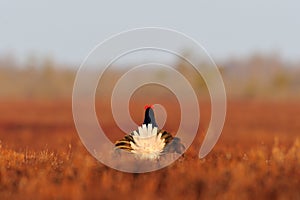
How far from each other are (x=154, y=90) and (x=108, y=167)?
110 m

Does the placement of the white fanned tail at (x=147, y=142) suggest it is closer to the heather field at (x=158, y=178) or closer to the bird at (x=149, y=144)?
the bird at (x=149, y=144)

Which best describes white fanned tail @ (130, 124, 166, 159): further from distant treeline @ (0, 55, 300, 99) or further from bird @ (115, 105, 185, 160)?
distant treeline @ (0, 55, 300, 99)

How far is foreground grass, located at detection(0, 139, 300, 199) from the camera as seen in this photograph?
16.7 ft

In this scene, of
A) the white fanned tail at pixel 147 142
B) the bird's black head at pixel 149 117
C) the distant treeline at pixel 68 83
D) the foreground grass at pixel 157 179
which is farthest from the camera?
the distant treeline at pixel 68 83

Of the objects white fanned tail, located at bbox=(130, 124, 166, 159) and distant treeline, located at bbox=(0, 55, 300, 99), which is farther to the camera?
distant treeline, located at bbox=(0, 55, 300, 99)

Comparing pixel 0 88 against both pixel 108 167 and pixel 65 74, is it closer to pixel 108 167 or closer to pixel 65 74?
pixel 65 74

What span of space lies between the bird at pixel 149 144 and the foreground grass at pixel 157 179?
20cm

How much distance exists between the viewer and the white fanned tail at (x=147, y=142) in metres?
6.71

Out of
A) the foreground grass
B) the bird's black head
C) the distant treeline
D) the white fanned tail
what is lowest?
the foreground grass

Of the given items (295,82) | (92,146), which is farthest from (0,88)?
(92,146)

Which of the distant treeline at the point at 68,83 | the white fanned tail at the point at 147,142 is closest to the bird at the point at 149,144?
the white fanned tail at the point at 147,142

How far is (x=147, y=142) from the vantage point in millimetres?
6746

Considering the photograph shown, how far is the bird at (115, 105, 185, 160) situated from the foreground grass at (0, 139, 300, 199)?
0.20 meters

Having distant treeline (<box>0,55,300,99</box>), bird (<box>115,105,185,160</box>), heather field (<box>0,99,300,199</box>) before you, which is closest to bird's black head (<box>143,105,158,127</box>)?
bird (<box>115,105,185,160</box>)
